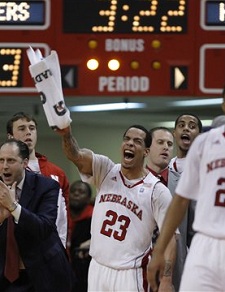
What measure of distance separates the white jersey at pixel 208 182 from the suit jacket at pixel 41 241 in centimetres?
222

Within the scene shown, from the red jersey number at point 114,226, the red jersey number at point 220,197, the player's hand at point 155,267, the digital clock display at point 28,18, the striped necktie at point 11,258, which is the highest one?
the digital clock display at point 28,18

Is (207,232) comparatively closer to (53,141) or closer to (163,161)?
(163,161)

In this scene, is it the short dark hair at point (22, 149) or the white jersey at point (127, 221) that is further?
the short dark hair at point (22, 149)

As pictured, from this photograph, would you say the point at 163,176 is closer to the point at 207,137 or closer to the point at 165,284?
the point at 165,284

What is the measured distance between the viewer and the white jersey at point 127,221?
8.44 m

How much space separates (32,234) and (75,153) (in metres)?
0.65

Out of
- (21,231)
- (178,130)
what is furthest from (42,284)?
(178,130)

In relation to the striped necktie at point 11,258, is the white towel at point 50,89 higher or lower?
higher

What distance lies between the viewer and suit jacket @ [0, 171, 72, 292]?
28.2 feet

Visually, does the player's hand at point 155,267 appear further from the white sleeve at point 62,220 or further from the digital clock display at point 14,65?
the digital clock display at point 14,65

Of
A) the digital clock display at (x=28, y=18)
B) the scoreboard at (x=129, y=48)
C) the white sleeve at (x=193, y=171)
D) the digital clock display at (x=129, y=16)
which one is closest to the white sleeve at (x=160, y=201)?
the white sleeve at (x=193, y=171)

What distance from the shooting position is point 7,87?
10555 mm

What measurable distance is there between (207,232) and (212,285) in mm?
277

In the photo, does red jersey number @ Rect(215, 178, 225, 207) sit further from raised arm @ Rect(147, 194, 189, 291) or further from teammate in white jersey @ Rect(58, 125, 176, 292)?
teammate in white jersey @ Rect(58, 125, 176, 292)
